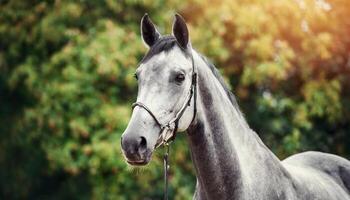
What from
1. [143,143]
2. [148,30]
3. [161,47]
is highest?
[148,30]

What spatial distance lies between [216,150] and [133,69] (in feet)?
29.0

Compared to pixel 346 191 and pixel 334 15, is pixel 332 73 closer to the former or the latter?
pixel 334 15

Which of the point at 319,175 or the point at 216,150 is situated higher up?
the point at 216,150

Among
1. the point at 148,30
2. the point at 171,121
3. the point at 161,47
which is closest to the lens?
the point at 171,121

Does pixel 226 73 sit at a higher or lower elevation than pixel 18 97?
lower

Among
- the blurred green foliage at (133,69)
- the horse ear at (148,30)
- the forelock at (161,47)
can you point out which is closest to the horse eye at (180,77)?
the forelock at (161,47)

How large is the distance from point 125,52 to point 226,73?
7.32 ft

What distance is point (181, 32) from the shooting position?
175 inches

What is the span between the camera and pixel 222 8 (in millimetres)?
13898

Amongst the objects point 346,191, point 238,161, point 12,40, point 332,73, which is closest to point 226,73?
point 332,73

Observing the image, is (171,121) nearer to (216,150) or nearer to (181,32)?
(216,150)

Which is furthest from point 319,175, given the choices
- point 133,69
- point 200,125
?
point 133,69

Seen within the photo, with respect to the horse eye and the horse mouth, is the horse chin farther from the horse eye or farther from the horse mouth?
the horse eye

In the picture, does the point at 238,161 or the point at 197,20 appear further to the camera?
the point at 197,20
